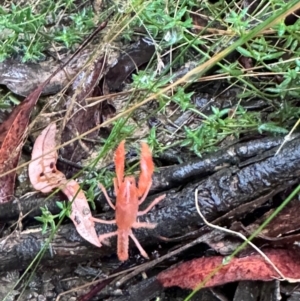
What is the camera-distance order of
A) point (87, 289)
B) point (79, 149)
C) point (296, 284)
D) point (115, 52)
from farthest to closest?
1. point (115, 52)
2. point (79, 149)
3. point (87, 289)
4. point (296, 284)

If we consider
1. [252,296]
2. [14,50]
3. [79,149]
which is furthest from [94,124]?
[252,296]

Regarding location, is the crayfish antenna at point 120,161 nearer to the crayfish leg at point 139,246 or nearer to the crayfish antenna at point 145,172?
the crayfish antenna at point 145,172

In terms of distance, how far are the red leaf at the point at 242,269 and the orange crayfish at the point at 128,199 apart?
20 cm

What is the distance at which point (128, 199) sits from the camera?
2.03 meters

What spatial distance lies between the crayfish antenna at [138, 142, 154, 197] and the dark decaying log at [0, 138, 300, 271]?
3.4 inches

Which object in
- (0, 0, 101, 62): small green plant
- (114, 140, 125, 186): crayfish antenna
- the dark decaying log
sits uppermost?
(0, 0, 101, 62): small green plant

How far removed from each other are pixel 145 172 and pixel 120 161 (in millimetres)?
115

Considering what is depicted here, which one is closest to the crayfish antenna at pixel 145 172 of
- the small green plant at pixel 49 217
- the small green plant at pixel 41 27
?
the small green plant at pixel 49 217

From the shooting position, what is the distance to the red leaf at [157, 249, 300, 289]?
1860mm

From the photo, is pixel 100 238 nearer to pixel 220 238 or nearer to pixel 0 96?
pixel 220 238

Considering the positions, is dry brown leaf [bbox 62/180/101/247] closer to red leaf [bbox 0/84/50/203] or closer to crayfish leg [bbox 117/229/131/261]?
crayfish leg [bbox 117/229/131/261]

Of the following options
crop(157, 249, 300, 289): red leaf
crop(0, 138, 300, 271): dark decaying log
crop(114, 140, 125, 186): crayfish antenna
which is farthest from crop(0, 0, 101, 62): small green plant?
crop(157, 249, 300, 289): red leaf

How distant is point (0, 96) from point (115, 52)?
1.86 feet

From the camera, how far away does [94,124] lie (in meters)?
2.40
